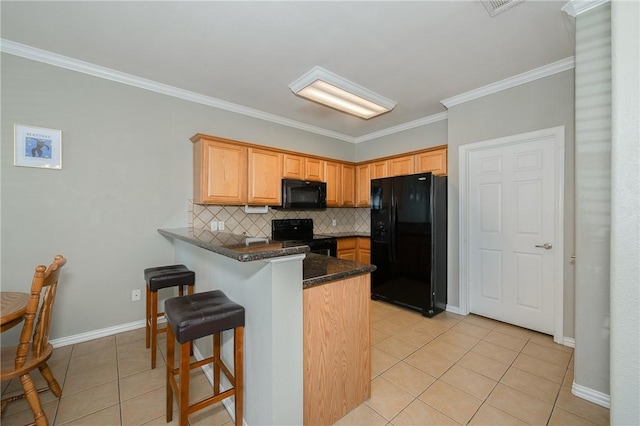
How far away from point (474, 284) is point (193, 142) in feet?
12.7

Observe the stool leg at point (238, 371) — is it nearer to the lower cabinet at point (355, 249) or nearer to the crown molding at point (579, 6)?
the lower cabinet at point (355, 249)

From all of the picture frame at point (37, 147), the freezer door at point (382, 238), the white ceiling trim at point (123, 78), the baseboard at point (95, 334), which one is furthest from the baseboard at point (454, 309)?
the picture frame at point (37, 147)

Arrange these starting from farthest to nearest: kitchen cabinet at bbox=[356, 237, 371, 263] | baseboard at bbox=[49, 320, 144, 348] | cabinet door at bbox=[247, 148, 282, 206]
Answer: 1. kitchen cabinet at bbox=[356, 237, 371, 263]
2. cabinet door at bbox=[247, 148, 282, 206]
3. baseboard at bbox=[49, 320, 144, 348]

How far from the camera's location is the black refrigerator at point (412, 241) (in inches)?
126

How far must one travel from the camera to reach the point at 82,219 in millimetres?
2602

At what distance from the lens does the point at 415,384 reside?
198 cm

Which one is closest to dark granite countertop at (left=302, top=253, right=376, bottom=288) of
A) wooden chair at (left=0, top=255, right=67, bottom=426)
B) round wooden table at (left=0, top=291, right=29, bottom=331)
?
wooden chair at (left=0, top=255, right=67, bottom=426)

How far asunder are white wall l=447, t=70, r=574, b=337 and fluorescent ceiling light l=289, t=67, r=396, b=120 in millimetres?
1012

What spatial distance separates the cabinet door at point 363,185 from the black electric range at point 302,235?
99 centimetres

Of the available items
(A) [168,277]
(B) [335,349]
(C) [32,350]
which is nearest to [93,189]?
(A) [168,277]

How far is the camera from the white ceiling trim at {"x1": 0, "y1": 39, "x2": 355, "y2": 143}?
233 centimetres

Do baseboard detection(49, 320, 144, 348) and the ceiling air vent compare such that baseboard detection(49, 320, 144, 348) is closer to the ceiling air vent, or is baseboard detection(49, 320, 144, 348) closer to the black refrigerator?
the black refrigerator

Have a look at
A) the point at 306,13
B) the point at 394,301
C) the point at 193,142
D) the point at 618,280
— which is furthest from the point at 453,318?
the point at 193,142

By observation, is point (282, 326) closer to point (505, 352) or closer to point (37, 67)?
point (505, 352)
